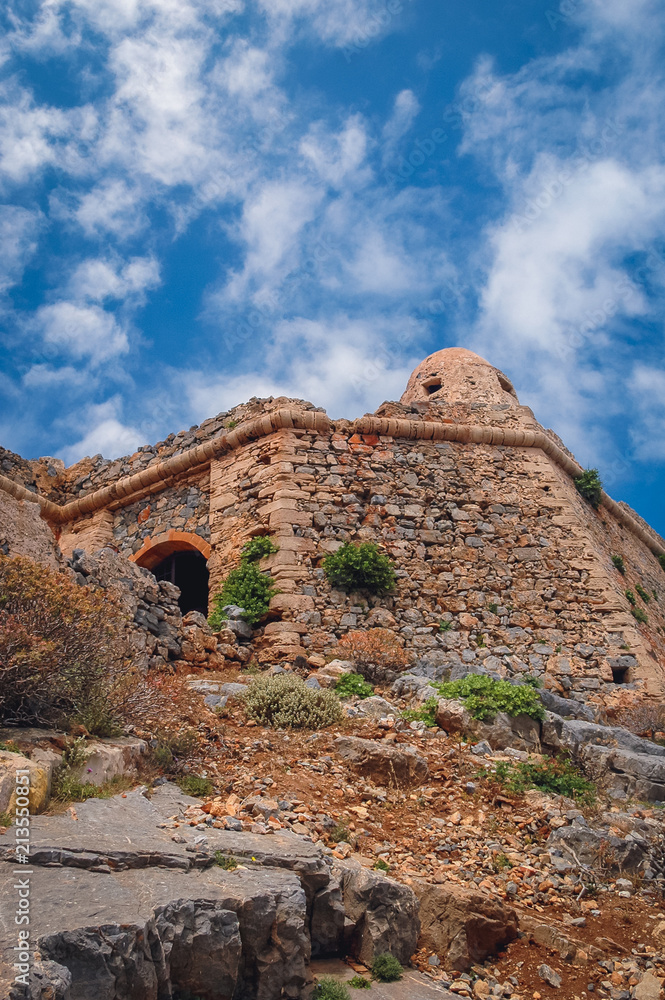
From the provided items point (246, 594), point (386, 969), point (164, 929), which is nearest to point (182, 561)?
point (246, 594)

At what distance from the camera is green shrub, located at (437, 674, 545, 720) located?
648cm

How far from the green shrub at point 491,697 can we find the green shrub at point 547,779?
723 millimetres

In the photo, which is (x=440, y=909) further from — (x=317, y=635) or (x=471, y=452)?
(x=471, y=452)

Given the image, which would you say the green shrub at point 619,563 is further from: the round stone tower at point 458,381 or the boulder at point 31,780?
the boulder at point 31,780

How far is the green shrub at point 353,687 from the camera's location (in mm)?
7273

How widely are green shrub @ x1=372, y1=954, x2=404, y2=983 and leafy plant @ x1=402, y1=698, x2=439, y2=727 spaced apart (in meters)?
3.13

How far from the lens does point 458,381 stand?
45.2ft

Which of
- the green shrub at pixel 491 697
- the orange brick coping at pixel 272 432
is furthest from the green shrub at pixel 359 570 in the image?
the green shrub at pixel 491 697

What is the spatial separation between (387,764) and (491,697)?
168cm

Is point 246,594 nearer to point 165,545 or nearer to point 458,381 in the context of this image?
point 165,545

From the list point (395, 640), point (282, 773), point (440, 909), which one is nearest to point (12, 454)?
point (395, 640)

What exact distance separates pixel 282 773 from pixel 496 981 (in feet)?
6.78

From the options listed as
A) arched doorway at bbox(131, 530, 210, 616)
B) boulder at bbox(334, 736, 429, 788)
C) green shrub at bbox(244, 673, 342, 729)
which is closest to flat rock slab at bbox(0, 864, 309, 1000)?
boulder at bbox(334, 736, 429, 788)

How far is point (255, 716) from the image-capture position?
20.6ft
